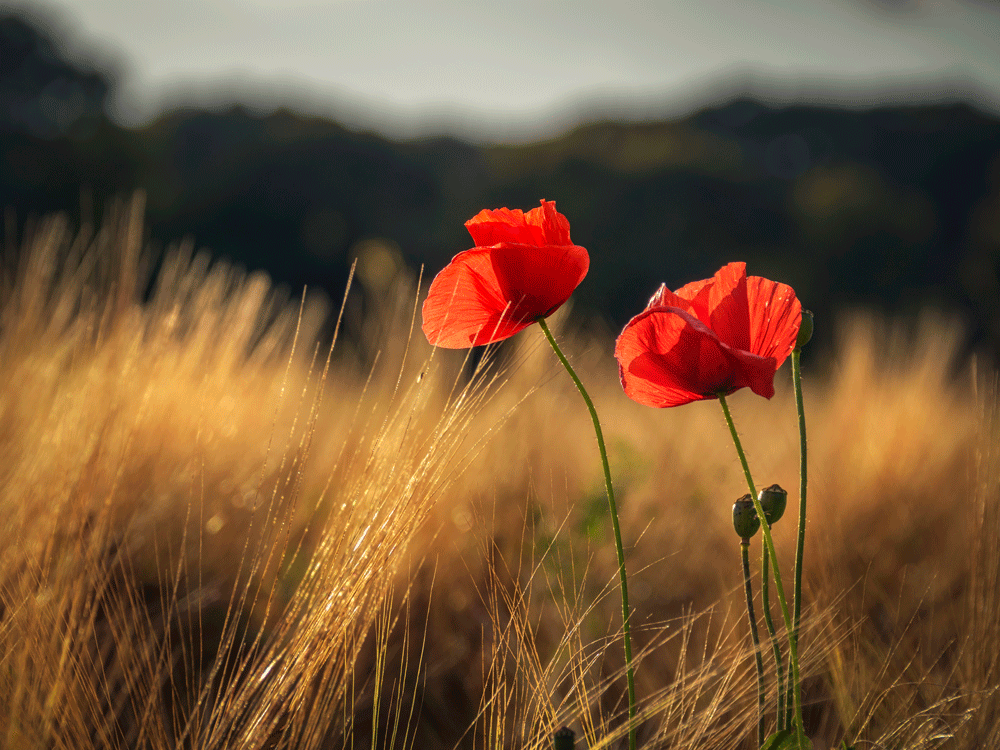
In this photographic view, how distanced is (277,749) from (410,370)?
105cm

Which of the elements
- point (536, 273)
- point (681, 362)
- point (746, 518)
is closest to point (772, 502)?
point (746, 518)

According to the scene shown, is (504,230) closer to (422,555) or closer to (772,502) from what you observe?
(772,502)

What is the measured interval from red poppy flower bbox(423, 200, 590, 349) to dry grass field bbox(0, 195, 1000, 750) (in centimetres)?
5

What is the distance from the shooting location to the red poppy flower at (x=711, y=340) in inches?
16.6

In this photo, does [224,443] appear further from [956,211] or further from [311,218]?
[956,211]

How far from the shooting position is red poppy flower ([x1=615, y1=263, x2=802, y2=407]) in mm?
422

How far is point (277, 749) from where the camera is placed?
0.54 meters

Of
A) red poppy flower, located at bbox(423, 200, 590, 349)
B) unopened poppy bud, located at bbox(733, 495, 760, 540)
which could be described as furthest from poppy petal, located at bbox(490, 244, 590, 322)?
unopened poppy bud, located at bbox(733, 495, 760, 540)

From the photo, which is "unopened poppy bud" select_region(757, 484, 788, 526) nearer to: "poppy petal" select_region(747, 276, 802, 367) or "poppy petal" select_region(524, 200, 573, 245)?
"poppy petal" select_region(747, 276, 802, 367)

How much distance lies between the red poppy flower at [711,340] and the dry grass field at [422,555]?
0.37ft

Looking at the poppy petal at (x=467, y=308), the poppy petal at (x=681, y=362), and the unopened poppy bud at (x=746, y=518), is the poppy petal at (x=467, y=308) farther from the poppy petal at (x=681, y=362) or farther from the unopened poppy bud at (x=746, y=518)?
the unopened poppy bud at (x=746, y=518)

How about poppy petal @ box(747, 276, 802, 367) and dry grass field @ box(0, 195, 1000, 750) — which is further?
dry grass field @ box(0, 195, 1000, 750)

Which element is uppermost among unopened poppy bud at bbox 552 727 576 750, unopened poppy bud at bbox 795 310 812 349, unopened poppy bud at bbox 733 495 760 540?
unopened poppy bud at bbox 795 310 812 349

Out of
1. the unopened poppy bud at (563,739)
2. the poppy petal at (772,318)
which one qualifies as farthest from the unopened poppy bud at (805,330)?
the unopened poppy bud at (563,739)
